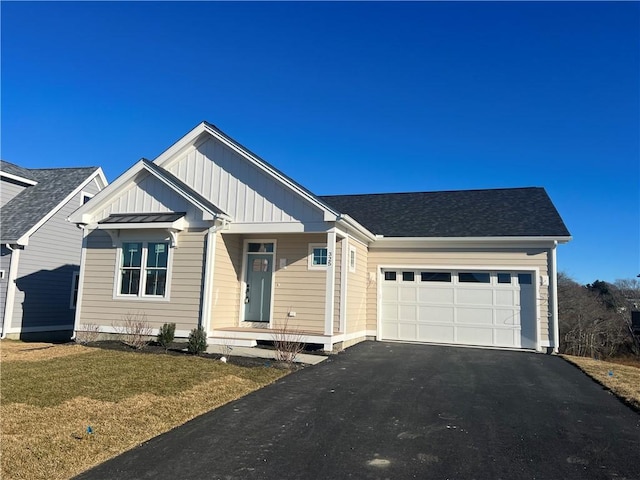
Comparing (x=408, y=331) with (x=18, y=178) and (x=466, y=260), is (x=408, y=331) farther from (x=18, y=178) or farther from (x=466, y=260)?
(x=18, y=178)

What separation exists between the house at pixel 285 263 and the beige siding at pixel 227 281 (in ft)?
0.17

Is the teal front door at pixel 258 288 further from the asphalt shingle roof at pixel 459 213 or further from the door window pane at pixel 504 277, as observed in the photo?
the door window pane at pixel 504 277

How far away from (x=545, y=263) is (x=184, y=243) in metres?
10.3

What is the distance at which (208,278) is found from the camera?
11.5 m

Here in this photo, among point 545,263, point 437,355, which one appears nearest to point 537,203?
point 545,263

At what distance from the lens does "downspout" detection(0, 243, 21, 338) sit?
1553 centimetres

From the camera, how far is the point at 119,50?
13156 mm

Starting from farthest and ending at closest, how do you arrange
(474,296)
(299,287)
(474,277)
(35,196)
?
(35,196)
(474,277)
(474,296)
(299,287)

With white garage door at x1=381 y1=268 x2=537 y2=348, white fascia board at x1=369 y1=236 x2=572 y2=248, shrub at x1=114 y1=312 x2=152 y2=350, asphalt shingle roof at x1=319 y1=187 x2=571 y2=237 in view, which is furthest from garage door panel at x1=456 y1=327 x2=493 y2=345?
shrub at x1=114 y1=312 x2=152 y2=350

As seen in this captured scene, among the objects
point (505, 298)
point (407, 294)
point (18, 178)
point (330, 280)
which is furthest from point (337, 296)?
point (18, 178)

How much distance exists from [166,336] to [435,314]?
7859mm

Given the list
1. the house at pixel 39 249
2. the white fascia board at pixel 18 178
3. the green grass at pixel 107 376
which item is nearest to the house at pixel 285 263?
Answer: the green grass at pixel 107 376

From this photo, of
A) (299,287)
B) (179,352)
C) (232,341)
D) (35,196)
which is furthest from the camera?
(35,196)

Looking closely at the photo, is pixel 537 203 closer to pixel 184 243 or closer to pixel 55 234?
pixel 184 243
